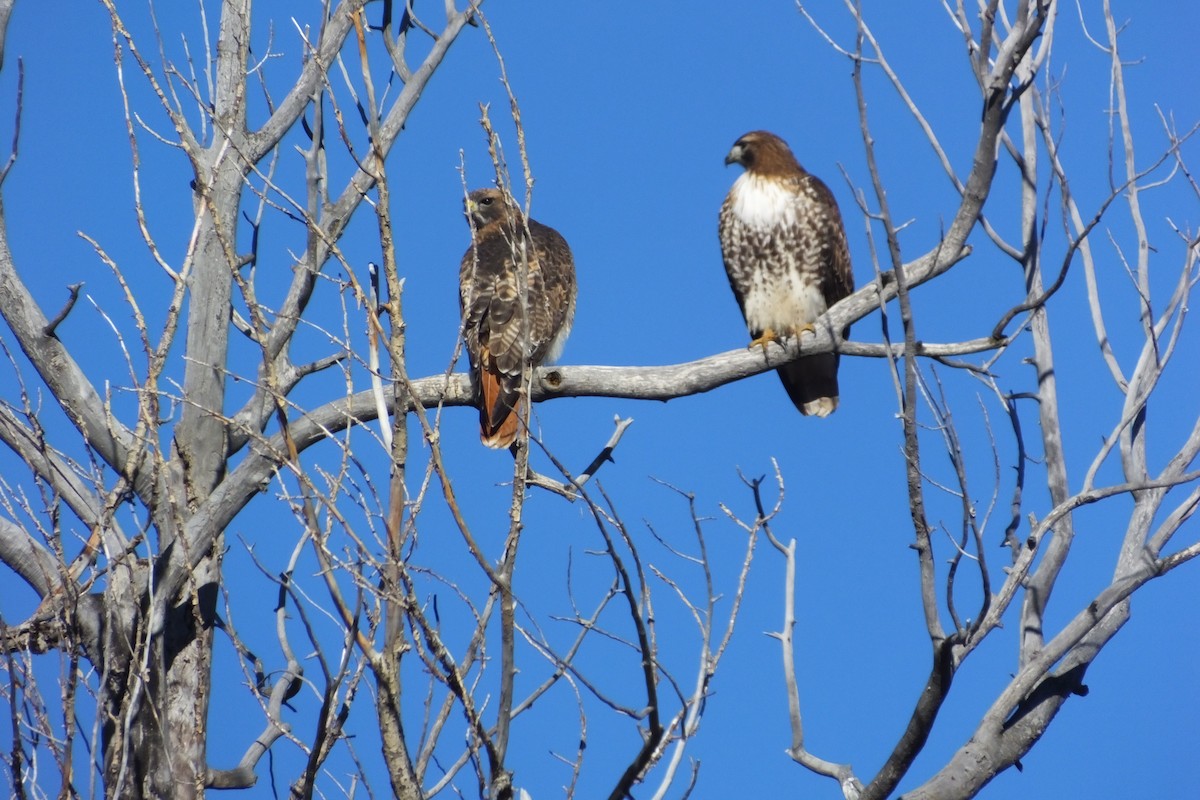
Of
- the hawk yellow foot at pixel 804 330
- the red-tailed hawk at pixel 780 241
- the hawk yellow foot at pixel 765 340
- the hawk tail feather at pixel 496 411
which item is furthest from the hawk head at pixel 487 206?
the hawk yellow foot at pixel 804 330

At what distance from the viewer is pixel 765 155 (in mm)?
5641

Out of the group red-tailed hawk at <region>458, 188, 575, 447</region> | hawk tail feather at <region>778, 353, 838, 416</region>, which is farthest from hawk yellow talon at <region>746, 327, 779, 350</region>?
red-tailed hawk at <region>458, 188, 575, 447</region>

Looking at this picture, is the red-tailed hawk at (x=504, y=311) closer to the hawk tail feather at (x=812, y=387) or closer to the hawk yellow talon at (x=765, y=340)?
the hawk yellow talon at (x=765, y=340)

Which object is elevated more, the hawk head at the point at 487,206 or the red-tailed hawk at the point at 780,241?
the hawk head at the point at 487,206

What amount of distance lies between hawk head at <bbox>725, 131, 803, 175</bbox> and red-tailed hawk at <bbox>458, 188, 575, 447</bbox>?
0.96m

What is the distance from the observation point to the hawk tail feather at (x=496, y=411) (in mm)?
4680

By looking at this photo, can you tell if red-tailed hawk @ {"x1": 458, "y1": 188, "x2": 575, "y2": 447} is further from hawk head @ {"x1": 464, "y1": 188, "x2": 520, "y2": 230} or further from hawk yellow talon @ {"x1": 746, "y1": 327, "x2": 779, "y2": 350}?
A: hawk yellow talon @ {"x1": 746, "y1": 327, "x2": 779, "y2": 350}

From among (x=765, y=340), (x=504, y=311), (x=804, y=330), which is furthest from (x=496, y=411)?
(x=804, y=330)

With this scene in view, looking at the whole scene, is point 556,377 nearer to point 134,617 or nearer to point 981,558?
point 134,617

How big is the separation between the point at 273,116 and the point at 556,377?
1.71 m

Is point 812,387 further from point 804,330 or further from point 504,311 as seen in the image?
point 504,311

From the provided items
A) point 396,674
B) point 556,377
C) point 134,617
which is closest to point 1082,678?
point 556,377

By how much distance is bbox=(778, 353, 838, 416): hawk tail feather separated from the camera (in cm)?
591

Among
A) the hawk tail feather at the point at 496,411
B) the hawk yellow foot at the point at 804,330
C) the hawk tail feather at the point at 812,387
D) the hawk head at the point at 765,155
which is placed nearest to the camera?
the hawk tail feather at the point at 496,411
